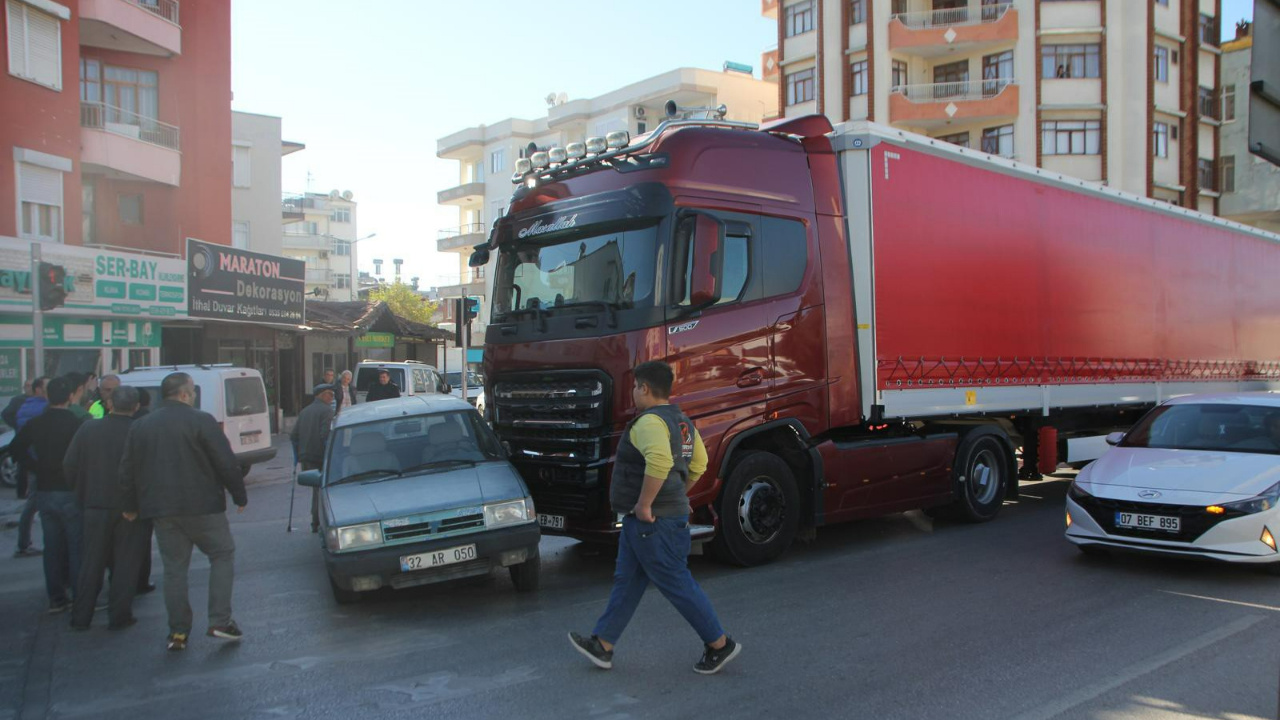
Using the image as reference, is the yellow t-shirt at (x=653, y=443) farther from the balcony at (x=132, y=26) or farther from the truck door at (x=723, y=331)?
the balcony at (x=132, y=26)

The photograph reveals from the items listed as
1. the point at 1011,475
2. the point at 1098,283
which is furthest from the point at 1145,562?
the point at 1098,283

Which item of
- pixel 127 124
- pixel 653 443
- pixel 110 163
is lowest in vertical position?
pixel 653 443

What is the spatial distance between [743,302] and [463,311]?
8287 mm

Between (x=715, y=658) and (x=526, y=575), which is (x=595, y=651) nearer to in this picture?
(x=715, y=658)

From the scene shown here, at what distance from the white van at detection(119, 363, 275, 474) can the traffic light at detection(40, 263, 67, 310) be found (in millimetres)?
2597

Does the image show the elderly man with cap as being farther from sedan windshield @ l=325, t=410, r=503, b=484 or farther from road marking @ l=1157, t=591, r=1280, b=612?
road marking @ l=1157, t=591, r=1280, b=612

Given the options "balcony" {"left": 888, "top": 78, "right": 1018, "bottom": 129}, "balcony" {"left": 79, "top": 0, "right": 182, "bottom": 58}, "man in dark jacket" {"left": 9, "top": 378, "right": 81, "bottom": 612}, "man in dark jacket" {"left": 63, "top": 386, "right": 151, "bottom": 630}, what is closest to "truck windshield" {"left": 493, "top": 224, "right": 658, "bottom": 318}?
"man in dark jacket" {"left": 63, "top": 386, "right": 151, "bottom": 630}

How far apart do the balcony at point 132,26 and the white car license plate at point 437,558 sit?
20825 millimetres

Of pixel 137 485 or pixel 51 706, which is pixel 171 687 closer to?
pixel 51 706

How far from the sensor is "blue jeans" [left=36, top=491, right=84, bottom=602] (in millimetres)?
7465

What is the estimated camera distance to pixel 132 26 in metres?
23.0

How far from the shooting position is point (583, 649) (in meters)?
5.44

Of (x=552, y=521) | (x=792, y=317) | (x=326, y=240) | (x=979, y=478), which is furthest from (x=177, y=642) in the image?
(x=326, y=240)

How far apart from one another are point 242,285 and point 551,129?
3487 cm
